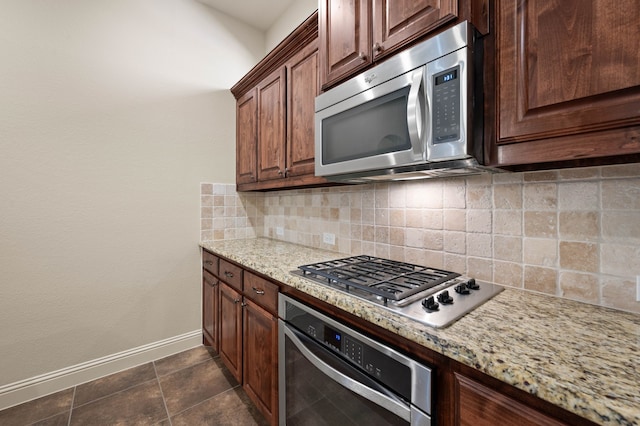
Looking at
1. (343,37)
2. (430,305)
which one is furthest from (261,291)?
(343,37)

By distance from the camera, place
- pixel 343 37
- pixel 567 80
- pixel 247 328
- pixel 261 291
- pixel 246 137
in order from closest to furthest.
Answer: pixel 567 80 < pixel 343 37 < pixel 261 291 < pixel 247 328 < pixel 246 137

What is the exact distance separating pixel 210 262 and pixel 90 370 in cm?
106

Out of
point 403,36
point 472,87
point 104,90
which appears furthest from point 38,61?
point 472,87

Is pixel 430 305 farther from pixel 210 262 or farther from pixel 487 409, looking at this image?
pixel 210 262

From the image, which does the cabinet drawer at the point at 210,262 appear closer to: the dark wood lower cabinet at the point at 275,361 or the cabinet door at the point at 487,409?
the dark wood lower cabinet at the point at 275,361

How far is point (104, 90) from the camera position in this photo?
2002mm

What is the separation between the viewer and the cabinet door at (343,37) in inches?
48.9

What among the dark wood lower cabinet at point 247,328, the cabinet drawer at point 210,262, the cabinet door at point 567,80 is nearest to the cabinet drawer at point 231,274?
the dark wood lower cabinet at point 247,328

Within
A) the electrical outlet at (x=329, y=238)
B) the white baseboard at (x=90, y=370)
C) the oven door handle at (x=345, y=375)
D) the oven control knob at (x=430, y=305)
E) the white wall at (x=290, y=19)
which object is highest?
the white wall at (x=290, y=19)

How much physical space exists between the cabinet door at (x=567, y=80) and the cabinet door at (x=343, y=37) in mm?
545

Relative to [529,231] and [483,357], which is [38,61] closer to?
[483,357]

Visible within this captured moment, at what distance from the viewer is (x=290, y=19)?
249 cm

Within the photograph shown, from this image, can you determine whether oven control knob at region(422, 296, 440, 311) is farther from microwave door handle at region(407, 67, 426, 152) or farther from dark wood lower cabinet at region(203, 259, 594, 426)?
microwave door handle at region(407, 67, 426, 152)

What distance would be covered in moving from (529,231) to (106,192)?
8.37 feet
